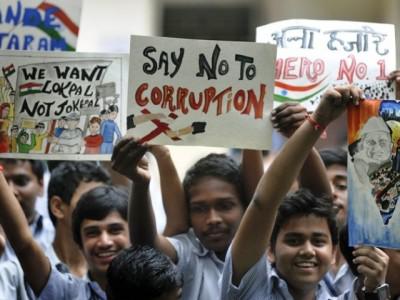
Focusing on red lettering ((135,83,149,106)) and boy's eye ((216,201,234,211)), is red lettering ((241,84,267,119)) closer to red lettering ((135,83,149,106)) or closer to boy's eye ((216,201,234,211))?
red lettering ((135,83,149,106))

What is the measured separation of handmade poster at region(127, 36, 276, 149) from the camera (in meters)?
4.72

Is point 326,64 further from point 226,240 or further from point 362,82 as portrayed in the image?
point 226,240

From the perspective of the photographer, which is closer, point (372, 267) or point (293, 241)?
point (372, 267)

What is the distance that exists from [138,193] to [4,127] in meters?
0.58

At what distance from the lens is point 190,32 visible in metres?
12.8

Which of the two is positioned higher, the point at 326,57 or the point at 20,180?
the point at 326,57

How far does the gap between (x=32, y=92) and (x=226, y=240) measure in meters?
0.91

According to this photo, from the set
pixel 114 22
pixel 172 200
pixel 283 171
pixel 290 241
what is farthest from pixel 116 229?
pixel 114 22

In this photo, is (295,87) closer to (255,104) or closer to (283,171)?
(255,104)

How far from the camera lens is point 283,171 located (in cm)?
448

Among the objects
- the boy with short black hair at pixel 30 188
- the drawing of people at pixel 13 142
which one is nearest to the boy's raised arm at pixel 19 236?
the drawing of people at pixel 13 142

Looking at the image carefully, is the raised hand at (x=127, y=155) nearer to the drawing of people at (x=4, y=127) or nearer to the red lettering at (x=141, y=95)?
the red lettering at (x=141, y=95)

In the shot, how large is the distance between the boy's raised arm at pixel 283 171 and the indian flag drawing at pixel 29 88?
948 millimetres

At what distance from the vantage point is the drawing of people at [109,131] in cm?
485
